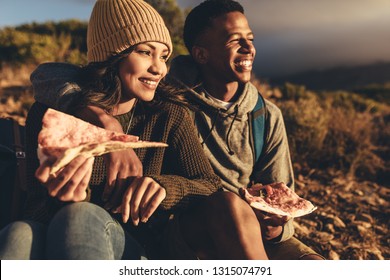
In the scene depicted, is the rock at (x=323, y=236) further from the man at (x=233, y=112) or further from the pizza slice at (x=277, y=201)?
the pizza slice at (x=277, y=201)

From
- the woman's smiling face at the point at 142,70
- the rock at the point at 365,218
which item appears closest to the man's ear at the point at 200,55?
the woman's smiling face at the point at 142,70

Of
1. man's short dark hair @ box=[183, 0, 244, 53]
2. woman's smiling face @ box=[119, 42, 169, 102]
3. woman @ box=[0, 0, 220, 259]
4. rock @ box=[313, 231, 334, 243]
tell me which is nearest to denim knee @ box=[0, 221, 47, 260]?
woman @ box=[0, 0, 220, 259]

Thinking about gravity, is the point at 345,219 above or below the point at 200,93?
below

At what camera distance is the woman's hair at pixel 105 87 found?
8.24ft

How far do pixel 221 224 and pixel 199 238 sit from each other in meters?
0.21

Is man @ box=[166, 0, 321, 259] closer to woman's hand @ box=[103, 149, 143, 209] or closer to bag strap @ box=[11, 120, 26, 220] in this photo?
woman's hand @ box=[103, 149, 143, 209]

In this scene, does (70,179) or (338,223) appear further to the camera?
(338,223)

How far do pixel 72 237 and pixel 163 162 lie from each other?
2.98 ft

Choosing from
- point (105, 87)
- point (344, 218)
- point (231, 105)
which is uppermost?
point (105, 87)

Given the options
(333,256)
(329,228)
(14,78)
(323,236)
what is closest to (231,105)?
(333,256)

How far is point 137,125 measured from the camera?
267 cm

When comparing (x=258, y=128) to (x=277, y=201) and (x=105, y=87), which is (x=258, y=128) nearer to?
(x=277, y=201)
